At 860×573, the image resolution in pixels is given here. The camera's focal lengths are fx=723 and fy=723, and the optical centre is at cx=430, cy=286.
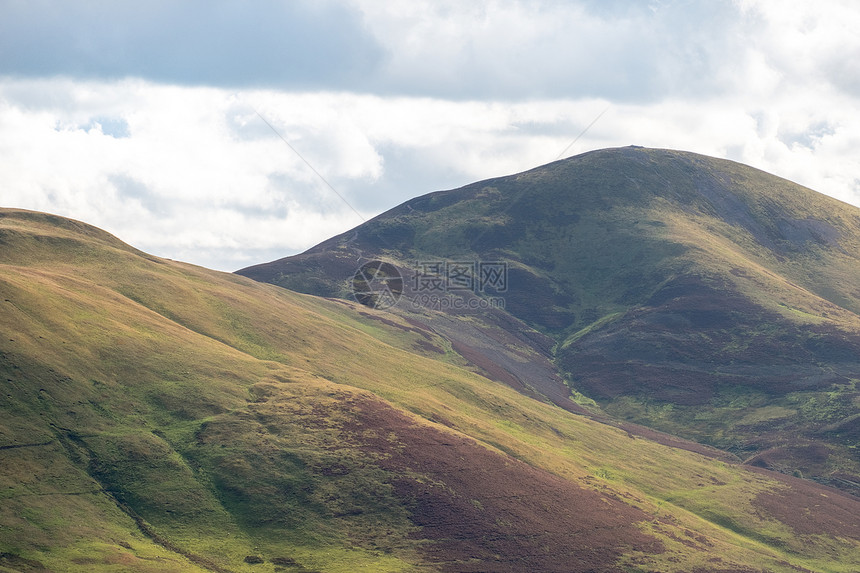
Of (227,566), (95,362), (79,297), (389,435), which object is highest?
(79,297)

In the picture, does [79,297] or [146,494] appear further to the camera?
[79,297]

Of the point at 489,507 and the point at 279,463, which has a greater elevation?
the point at 279,463

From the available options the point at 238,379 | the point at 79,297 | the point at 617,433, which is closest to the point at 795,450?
the point at 617,433

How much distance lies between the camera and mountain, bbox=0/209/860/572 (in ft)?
224

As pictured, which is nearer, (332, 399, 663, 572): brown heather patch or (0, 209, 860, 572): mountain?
(0, 209, 860, 572): mountain

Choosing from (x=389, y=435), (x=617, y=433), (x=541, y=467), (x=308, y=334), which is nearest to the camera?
(x=389, y=435)

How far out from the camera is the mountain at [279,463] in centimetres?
6838

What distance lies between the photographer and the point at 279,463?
8181 cm

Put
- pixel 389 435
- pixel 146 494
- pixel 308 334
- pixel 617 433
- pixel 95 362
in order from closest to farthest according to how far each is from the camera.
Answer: pixel 146 494 < pixel 95 362 < pixel 389 435 < pixel 308 334 < pixel 617 433

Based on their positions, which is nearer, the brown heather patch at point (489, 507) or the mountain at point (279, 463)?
the mountain at point (279, 463)

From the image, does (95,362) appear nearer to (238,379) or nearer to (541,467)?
(238,379)

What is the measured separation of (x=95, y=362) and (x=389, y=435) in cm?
3647

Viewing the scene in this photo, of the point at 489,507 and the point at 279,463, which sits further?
the point at 489,507

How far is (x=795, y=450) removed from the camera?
153500 mm
